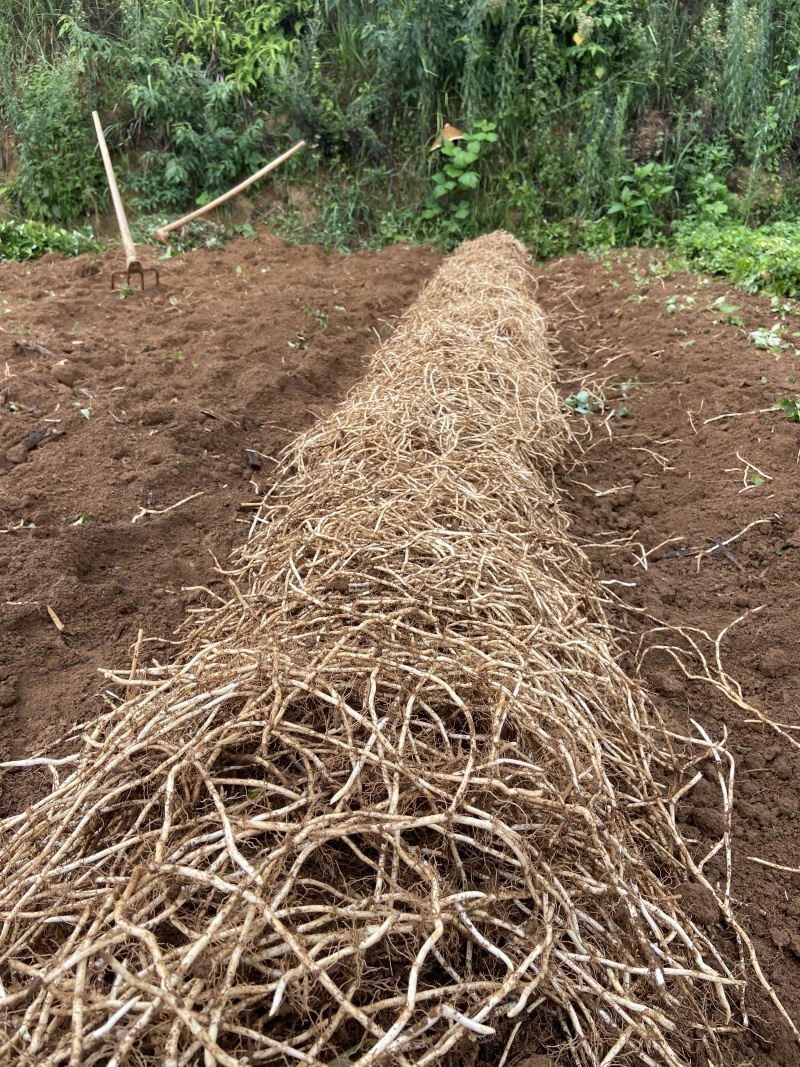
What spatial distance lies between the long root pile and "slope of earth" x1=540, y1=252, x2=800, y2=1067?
0.18m

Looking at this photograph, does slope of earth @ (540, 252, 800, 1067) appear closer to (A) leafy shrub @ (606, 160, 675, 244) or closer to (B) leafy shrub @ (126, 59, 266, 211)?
(A) leafy shrub @ (606, 160, 675, 244)

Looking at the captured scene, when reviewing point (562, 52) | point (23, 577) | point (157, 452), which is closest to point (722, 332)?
point (157, 452)

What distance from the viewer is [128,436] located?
306cm

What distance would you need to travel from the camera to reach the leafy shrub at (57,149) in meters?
7.26

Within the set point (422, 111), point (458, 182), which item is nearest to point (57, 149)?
point (422, 111)

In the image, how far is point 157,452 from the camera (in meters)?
2.94

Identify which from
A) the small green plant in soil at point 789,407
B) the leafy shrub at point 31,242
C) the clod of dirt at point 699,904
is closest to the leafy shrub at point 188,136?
the leafy shrub at point 31,242

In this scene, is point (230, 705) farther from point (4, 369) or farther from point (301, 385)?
point (4, 369)

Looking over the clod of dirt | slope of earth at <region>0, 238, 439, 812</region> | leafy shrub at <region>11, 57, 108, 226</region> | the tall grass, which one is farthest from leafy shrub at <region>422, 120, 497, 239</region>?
the clod of dirt

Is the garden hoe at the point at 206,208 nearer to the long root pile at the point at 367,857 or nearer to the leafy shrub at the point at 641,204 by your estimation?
the leafy shrub at the point at 641,204

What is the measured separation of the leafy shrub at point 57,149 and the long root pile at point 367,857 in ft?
24.1

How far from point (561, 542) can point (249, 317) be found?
304 cm

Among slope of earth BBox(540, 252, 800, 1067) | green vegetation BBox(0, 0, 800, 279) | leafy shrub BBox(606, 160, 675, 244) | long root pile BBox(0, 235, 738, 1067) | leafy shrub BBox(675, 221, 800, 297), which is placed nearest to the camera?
long root pile BBox(0, 235, 738, 1067)

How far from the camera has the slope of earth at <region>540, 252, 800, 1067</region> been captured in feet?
5.09
